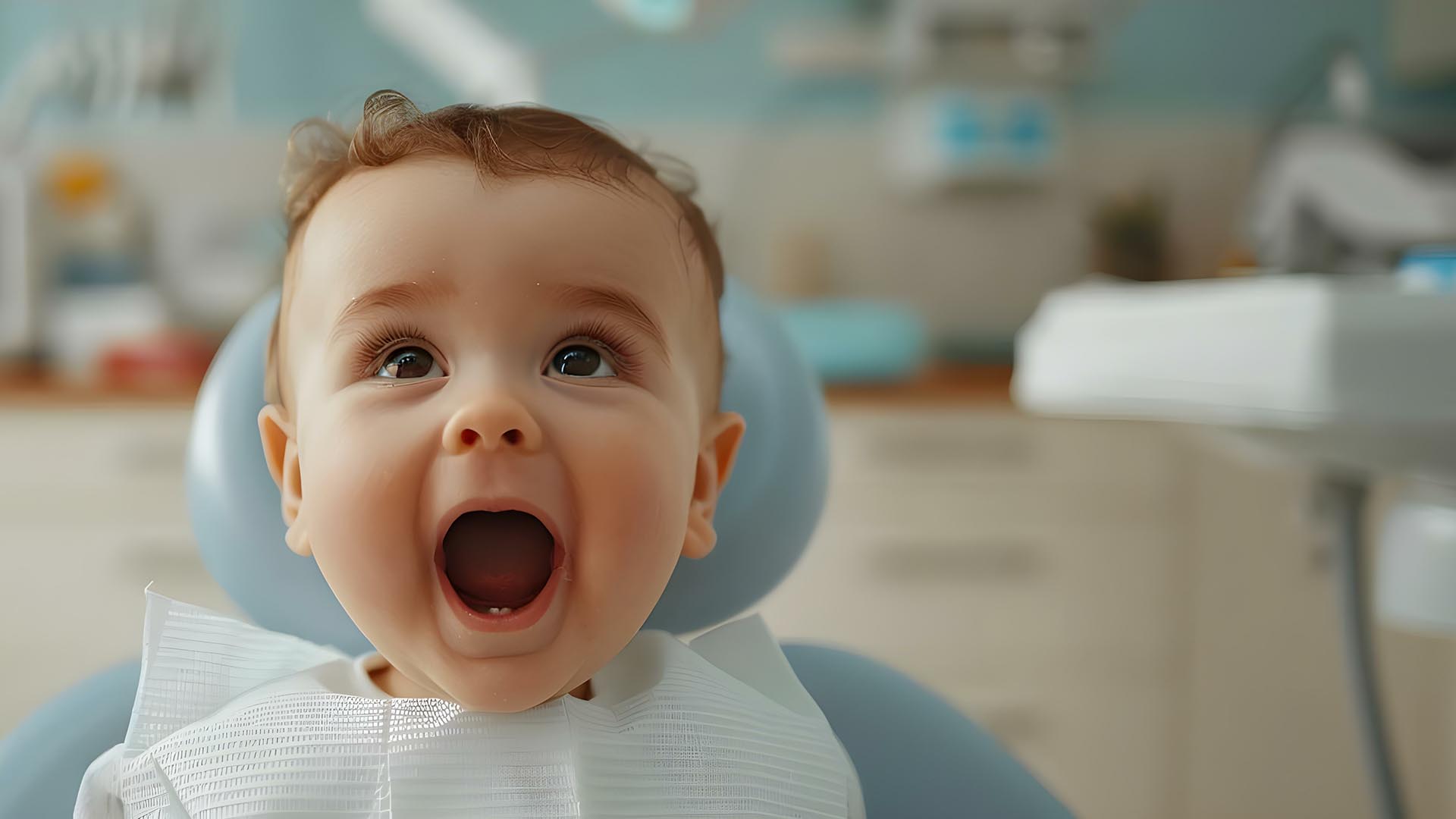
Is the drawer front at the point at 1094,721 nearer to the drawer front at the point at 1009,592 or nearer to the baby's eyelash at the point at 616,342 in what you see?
the drawer front at the point at 1009,592

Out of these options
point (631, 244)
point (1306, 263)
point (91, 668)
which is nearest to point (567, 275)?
point (631, 244)

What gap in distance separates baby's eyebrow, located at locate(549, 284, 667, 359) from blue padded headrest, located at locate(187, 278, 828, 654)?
14 centimetres

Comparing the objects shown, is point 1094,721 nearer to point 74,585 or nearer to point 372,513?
point 74,585

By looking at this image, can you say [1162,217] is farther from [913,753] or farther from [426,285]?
[426,285]

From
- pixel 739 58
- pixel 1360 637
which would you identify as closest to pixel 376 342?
pixel 1360 637

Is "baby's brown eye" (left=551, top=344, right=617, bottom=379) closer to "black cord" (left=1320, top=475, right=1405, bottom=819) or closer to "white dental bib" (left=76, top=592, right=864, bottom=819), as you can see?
"white dental bib" (left=76, top=592, right=864, bottom=819)

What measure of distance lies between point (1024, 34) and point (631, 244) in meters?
1.84

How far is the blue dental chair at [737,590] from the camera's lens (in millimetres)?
542

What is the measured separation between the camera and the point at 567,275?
Answer: 1.46 feet

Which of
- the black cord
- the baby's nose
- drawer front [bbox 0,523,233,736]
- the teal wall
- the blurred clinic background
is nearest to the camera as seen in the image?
the baby's nose

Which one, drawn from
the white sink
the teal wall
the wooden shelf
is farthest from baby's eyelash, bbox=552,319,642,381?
the teal wall

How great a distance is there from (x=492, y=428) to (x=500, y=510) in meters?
0.03

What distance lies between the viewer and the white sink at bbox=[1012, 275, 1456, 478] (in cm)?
51

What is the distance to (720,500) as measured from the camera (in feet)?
2.00
